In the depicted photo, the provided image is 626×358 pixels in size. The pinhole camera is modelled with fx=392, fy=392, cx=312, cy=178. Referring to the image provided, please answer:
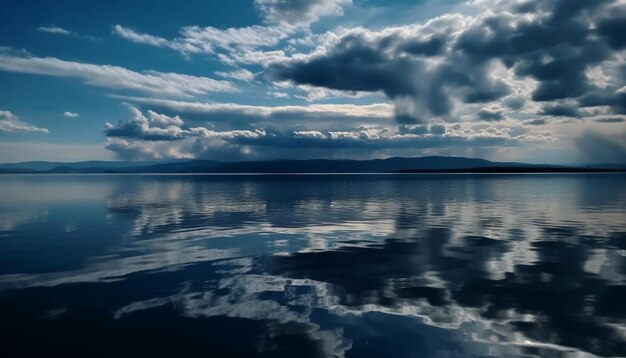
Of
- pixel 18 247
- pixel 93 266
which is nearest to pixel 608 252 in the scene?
pixel 93 266

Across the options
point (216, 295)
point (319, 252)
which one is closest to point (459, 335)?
point (216, 295)

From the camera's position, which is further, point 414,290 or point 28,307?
point 414,290

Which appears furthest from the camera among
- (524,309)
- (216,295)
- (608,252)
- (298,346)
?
(608,252)

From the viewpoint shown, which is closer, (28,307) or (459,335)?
(459,335)

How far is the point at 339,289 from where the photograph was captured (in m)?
17.0

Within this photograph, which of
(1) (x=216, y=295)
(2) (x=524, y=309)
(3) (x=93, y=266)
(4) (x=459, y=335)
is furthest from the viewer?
(3) (x=93, y=266)

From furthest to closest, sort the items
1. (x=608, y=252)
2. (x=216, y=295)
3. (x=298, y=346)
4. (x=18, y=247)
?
(x=18, y=247) < (x=608, y=252) < (x=216, y=295) < (x=298, y=346)

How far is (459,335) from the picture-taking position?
39.9 ft

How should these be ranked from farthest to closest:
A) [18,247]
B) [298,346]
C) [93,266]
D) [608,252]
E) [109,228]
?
[109,228] → [18,247] → [608,252] → [93,266] → [298,346]

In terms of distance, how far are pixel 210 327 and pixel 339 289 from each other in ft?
20.2

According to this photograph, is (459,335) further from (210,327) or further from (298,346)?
(210,327)

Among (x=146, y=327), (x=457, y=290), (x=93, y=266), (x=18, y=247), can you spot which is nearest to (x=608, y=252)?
(x=457, y=290)

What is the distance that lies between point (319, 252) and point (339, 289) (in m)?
7.85

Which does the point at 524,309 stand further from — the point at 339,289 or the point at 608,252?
the point at 608,252
